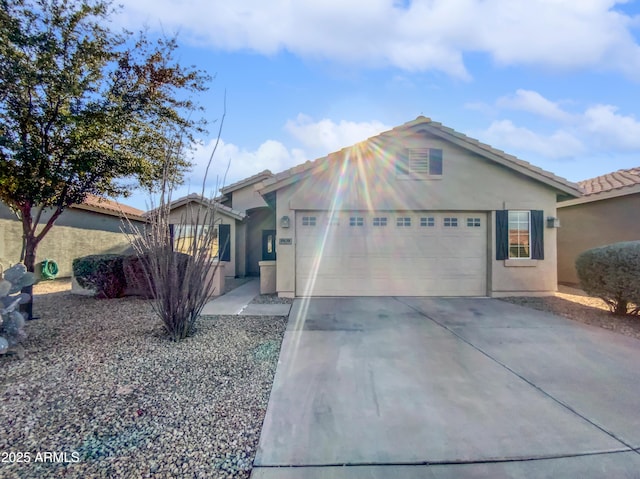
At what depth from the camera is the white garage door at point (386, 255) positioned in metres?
9.74

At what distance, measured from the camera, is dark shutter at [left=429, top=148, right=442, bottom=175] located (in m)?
9.75

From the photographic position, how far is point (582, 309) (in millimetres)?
8102

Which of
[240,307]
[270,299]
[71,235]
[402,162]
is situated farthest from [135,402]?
[71,235]

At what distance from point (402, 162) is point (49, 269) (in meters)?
13.7

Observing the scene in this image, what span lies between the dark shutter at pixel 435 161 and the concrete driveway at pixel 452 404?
4.89 metres

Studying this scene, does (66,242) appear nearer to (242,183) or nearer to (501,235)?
(242,183)

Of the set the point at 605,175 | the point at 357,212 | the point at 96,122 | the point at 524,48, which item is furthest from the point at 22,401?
the point at 605,175

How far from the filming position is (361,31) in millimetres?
8297

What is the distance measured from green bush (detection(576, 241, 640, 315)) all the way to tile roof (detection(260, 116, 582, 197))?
269 centimetres

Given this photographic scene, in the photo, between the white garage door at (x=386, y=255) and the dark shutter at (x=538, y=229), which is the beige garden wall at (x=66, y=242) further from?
the dark shutter at (x=538, y=229)

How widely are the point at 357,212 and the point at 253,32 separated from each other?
206 inches

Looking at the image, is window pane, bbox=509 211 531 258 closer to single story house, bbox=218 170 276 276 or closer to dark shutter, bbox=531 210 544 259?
dark shutter, bbox=531 210 544 259

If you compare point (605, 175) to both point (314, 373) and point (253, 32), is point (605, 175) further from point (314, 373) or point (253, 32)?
point (314, 373)

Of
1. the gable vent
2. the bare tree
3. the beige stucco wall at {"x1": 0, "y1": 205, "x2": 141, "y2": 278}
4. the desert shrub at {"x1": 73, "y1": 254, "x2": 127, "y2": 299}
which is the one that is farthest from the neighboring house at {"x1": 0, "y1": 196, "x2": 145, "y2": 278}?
the gable vent
